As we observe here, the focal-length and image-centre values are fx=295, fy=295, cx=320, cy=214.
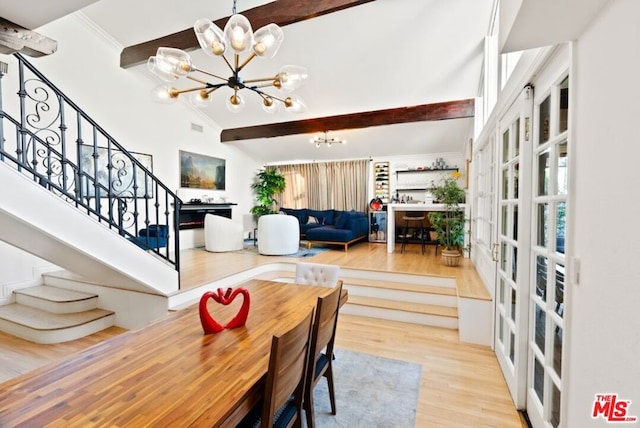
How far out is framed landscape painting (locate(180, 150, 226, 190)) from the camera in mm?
6582

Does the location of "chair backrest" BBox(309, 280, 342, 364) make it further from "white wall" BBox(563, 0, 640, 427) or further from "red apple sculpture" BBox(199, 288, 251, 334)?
"white wall" BBox(563, 0, 640, 427)

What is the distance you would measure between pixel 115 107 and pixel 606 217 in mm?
6491

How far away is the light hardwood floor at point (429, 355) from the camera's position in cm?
200

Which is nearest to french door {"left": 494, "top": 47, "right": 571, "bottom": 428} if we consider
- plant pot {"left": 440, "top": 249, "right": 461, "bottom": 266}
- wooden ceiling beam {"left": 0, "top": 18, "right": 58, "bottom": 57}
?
plant pot {"left": 440, "top": 249, "right": 461, "bottom": 266}

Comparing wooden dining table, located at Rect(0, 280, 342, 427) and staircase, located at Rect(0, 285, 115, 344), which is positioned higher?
wooden dining table, located at Rect(0, 280, 342, 427)

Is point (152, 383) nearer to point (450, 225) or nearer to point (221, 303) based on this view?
point (221, 303)

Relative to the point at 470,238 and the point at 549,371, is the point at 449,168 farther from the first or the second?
the point at 549,371

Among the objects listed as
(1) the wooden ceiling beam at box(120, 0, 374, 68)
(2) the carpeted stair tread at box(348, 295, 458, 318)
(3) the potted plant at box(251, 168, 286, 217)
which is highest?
(1) the wooden ceiling beam at box(120, 0, 374, 68)

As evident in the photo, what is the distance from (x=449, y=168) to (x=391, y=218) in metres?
2.44

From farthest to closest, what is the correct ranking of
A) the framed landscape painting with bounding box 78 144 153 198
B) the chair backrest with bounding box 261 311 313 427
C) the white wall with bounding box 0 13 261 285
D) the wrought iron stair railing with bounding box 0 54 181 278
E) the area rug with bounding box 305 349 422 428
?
the framed landscape painting with bounding box 78 144 153 198 < the white wall with bounding box 0 13 261 285 < the wrought iron stair railing with bounding box 0 54 181 278 < the area rug with bounding box 305 349 422 428 < the chair backrest with bounding box 261 311 313 427

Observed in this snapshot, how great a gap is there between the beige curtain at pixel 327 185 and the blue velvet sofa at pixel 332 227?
0.88 meters

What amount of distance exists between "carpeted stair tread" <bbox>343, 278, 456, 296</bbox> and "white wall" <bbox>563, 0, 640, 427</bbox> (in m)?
2.49

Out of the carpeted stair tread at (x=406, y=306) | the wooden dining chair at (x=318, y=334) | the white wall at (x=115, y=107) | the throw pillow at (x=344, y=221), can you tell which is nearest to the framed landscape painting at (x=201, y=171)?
the white wall at (x=115, y=107)

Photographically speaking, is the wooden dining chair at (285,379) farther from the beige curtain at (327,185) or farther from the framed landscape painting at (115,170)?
the beige curtain at (327,185)
